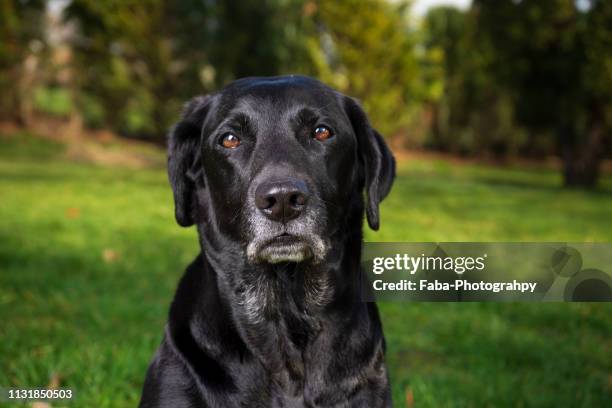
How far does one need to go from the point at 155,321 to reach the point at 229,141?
3050mm

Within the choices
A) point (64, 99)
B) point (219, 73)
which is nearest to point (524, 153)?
point (219, 73)

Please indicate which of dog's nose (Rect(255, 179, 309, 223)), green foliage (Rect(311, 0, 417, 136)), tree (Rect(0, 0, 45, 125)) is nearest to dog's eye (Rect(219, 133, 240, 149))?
dog's nose (Rect(255, 179, 309, 223))

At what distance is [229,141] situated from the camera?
2887 mm

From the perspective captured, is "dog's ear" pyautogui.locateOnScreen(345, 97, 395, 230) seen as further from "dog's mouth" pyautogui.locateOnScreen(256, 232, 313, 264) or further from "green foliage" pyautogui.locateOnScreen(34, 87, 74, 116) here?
"green foliage" pyautogui.locateOnScreen(34, 87, 74, 116)

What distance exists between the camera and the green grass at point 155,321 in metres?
4.09

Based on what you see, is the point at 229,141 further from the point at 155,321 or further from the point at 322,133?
the point at 155,321

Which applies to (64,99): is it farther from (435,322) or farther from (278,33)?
(435,322)

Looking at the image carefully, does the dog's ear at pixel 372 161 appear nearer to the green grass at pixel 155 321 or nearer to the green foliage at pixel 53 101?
the green grass at pixel 155 321

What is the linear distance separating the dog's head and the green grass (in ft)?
4.93

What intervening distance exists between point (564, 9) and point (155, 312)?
789 inches

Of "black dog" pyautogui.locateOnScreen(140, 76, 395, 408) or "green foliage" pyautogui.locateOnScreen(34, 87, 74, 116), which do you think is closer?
"black dog" pyautogui.locateOnScreen(140, 76, 395, 408)

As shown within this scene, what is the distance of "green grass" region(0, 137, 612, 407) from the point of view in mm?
4086

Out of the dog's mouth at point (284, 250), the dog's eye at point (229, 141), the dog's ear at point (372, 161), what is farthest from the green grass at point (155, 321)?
the dog's eye at point (229, 141)

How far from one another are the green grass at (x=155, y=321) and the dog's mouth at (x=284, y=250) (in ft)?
5.42
